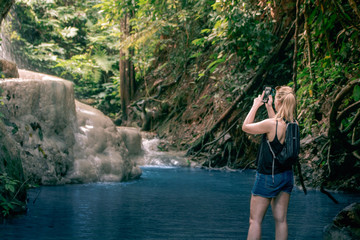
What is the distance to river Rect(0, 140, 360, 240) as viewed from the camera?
5.19 m

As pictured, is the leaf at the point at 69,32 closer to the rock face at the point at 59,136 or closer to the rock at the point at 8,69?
the rock face at the point at 59,136

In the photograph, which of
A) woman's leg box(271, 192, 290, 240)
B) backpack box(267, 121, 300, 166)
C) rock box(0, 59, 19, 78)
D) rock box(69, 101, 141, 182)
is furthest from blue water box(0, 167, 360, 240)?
rock box(0, 59, 19, 78)

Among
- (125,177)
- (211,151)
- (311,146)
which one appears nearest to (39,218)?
(125,177)

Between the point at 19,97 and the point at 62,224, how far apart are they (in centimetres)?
476

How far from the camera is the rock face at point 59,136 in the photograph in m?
9.30

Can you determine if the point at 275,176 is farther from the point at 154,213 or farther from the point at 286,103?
the point at 154,213

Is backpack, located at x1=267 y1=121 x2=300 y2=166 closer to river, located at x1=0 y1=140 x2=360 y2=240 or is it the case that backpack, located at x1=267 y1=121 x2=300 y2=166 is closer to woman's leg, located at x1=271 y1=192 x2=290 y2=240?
woman's leg, located at x1=271 y1=192 x2=290 y2=240

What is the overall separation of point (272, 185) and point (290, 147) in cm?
37

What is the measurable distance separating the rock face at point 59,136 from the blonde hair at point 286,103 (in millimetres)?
6186

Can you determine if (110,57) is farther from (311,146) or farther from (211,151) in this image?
(311,146)

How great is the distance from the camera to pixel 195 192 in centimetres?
875

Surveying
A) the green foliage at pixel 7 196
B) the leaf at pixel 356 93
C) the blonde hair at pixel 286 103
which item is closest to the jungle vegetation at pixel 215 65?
the leaf at pixel 356 93

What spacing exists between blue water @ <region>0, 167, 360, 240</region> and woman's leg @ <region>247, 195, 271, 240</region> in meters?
1.19

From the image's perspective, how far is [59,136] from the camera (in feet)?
33.9
